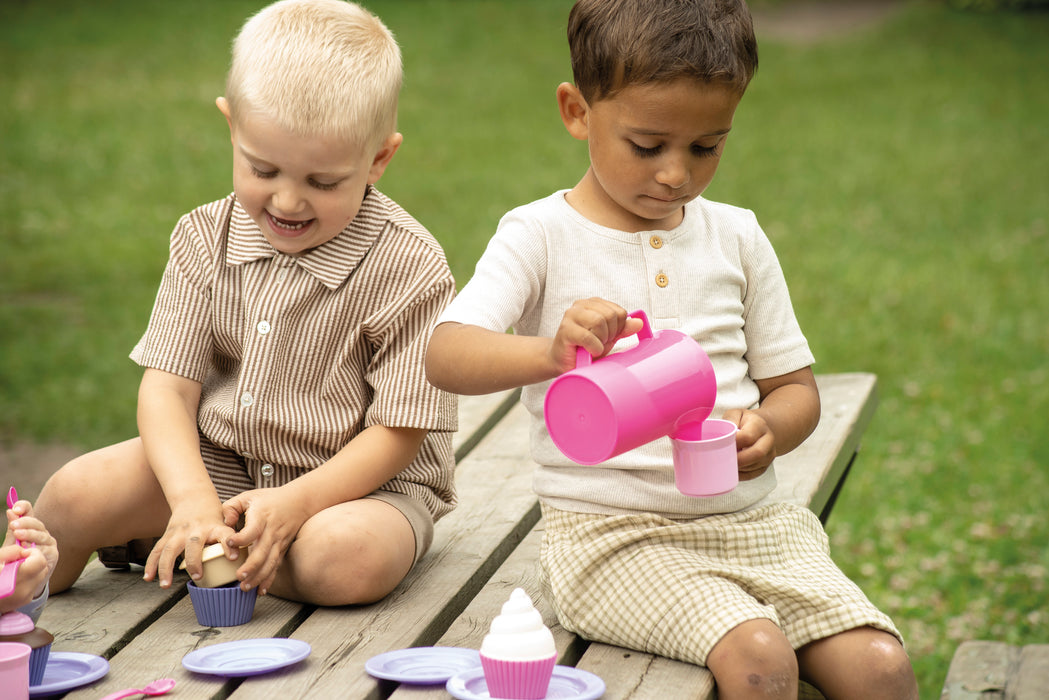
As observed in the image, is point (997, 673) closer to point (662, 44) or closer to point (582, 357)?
point (582, 357)

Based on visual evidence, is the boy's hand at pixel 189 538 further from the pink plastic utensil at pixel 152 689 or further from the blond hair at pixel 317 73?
the blond hair at pixel 317 73

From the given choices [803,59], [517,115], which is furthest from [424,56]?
[803,59]

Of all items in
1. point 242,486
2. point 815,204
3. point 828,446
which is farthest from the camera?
point 815,204

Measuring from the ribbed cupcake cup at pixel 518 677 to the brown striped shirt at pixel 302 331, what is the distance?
0.66 metres

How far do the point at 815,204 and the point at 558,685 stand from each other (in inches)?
273

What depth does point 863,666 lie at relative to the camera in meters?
2.05

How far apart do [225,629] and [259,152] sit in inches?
33.3

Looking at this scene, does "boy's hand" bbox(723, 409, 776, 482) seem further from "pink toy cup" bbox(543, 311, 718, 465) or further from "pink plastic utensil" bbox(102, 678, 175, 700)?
"pink plastic utensil" bbox(102, 678, 175, 700)

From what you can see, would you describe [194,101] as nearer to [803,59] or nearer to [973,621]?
[803,59]

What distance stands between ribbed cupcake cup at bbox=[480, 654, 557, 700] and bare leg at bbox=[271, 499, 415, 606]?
0.47 metres

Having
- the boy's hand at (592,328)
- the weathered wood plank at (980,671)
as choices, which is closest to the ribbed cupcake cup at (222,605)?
the boy's hand at (592,328)

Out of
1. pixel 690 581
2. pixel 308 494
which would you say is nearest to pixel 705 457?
pixel 690 581

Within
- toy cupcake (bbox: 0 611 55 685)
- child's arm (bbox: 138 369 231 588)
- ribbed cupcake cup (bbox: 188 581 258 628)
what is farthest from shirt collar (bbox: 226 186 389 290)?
toy cupcake (bbox: 0 611 55 685)

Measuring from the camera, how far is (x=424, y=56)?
47.3 feet
